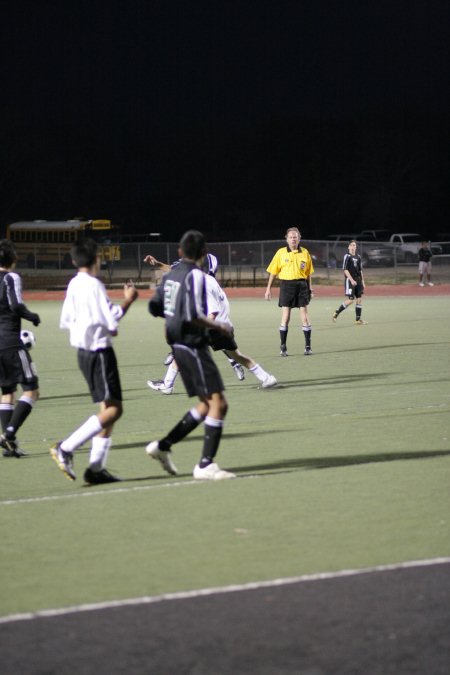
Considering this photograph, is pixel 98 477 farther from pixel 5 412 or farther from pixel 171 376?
pixel 171 376

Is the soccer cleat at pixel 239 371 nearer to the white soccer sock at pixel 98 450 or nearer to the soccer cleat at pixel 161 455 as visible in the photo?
the soccer cleat at pixel 161 455

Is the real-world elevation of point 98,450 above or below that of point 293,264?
below

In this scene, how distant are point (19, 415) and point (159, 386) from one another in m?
5.16

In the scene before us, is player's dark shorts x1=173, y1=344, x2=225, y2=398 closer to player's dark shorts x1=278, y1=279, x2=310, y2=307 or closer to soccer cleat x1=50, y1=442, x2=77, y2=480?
soccer cleat x1=50, y1=442, x2=77, y2=480

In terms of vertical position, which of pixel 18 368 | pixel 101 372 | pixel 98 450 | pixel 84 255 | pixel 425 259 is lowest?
pixel 425 259

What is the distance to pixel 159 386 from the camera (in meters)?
15.7

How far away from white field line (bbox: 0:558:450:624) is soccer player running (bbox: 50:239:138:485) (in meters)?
2.87

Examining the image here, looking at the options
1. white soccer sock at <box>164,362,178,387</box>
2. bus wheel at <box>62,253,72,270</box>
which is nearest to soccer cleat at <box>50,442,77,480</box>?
white soccer sock at <box>164,362,178,387</box>

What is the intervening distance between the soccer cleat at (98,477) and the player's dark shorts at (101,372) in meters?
0.61

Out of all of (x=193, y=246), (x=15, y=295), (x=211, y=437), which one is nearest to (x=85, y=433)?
(x=211, y=437)

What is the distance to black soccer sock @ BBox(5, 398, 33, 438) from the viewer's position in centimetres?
1056

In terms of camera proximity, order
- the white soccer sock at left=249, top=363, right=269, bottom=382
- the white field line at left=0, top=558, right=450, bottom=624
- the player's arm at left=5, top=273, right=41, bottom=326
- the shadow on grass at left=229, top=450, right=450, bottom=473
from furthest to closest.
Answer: the white soccer sock at left=249, top=363, right=269, bottom=382 < the player's arm at left=5, top=273, right=41, bottom=326 < the shadow on grass at left=229, top=450, right=450, bottom=473 < the white field line at left=0, top=558, right=450, bottom=624

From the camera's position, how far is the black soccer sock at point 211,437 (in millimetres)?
8805

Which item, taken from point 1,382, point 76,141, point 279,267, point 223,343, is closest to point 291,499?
point 1,382
